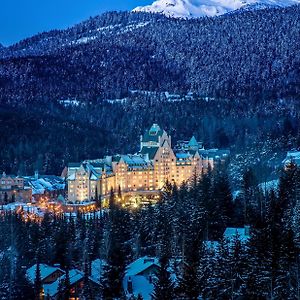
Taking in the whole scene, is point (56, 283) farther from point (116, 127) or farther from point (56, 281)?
point (116, 127)

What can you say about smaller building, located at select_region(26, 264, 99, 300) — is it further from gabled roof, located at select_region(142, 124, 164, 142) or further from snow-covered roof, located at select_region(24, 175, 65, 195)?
gabled roof, located at select_region(142, 124, 164, 142)

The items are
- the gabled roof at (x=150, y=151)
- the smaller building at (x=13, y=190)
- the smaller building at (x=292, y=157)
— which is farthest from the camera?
the gabled roof at (x=150, y=151)

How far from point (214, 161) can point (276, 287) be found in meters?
71.7

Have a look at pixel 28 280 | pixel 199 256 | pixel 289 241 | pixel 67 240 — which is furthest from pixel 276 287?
pixel 67 240

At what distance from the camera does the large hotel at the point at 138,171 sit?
93.7 meters

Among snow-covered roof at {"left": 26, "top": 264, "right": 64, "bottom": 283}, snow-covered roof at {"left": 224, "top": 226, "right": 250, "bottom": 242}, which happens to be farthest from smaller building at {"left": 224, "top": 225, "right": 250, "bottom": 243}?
snow-covered roof at {"left": 26, "top": 264, "right": 64, "bottom": 283}

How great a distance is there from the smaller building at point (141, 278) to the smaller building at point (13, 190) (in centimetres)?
5613

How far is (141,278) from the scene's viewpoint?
4012 cm

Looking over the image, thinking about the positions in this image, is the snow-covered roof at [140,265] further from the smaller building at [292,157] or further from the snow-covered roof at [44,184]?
the snow-covered roof at [44,184]

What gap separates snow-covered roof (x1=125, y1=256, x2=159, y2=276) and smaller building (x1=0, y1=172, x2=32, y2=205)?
55.0 meters

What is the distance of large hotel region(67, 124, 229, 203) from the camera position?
9369 centimetres

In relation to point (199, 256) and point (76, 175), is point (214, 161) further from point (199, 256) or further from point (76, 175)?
point (199, 256)

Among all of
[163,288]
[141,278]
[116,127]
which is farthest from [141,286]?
[116,127]

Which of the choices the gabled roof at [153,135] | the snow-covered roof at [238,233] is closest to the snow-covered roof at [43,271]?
the snow-covered roof at [238,233]
